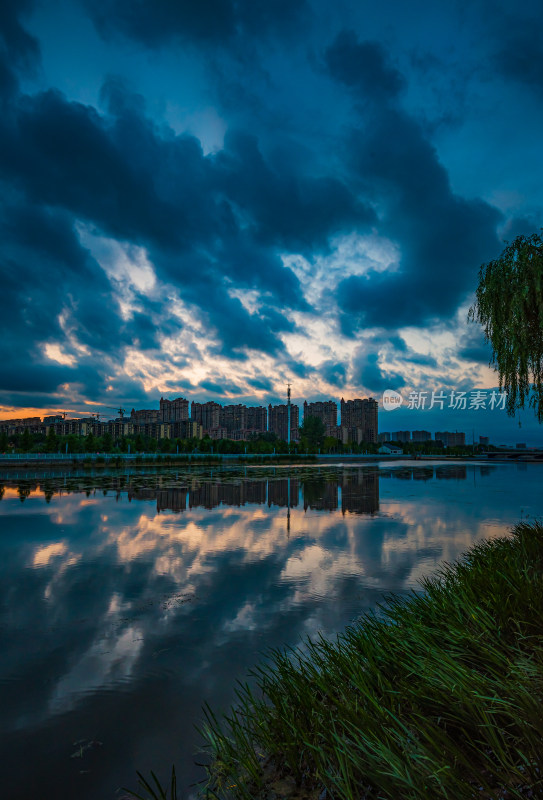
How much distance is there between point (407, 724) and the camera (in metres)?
3.14

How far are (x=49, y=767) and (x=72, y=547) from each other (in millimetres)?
9095

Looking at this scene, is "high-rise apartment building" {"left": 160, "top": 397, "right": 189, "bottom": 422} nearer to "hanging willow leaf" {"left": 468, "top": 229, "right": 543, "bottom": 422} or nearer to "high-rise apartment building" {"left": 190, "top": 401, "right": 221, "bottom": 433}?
"high-rise apartment building" {"left": 190, "top": 401, "right": 221, "bottom": 433}

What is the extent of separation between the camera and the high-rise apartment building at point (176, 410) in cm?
19216

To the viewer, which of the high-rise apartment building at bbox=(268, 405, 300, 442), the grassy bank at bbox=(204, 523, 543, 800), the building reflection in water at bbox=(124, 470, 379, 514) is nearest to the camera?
the grassy bank at bbox=(204, 523, 543, 800)

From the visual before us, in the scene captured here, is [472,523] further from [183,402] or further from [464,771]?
[183,402]

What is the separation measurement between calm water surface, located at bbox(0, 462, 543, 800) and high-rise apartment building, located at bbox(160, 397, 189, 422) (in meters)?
177

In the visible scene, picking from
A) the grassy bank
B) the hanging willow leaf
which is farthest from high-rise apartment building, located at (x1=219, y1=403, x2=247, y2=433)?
the grassy bank

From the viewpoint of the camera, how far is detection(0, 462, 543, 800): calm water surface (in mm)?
3889

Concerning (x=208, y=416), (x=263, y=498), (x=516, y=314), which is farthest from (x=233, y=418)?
(x=516, y=314)

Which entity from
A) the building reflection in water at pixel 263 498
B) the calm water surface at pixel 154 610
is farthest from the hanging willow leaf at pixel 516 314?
the building reflection in water at pixel 263 498

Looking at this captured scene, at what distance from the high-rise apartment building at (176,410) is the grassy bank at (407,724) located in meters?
189

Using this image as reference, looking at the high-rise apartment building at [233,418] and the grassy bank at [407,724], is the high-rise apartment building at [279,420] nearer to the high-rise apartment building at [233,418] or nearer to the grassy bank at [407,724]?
the high-rise apartment building at [233,418]

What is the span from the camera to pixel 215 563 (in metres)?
10.1

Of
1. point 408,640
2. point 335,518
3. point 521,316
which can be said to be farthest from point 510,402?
point 408,640
